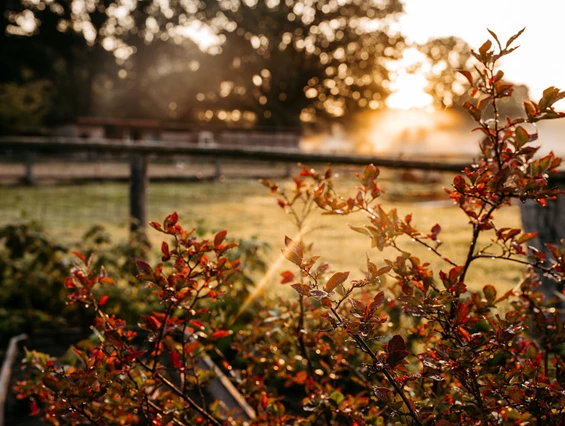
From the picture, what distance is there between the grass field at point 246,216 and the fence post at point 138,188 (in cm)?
25

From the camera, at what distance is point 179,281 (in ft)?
4.81

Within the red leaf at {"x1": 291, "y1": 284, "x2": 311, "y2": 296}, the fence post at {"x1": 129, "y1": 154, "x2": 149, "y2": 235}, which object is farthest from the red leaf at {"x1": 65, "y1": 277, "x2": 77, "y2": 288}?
the fence post at {"x1": 129, "y1": 154, "x2": 149, "y2": 235}

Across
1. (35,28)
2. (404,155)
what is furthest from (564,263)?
(35,28)

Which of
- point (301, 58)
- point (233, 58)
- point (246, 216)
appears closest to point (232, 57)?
point (233, 58)

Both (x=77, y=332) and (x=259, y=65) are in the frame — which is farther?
(x=259, y=65)

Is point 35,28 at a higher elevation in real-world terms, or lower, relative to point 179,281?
higher

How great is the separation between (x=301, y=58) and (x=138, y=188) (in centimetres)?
4198

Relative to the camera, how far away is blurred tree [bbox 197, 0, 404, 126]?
42.7 meters

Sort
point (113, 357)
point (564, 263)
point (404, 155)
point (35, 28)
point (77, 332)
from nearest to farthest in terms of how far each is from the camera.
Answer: point (564, 263), point (113, 357), point (404, 155), point (77, 332), point (35, 28)

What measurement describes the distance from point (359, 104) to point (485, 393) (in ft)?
146

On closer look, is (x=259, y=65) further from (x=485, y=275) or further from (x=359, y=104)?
(x=485, y=275)

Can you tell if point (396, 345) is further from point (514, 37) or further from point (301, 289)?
point (514, 37)

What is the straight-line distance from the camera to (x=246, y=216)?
11.0 m

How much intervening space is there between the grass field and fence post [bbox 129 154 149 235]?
0.82 ft
